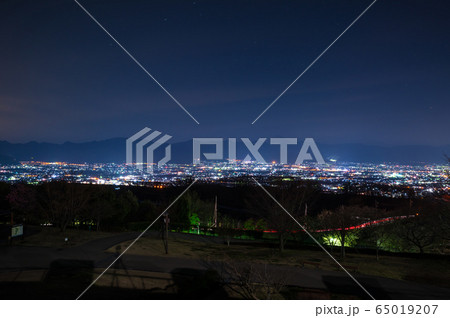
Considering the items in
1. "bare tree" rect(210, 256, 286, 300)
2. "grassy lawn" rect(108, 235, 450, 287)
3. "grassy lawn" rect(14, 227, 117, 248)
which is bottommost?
"grassy lawn" rect(108, 235, 450, 287)

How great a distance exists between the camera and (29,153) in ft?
438

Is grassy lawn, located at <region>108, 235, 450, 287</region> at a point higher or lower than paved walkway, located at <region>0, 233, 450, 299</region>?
lower

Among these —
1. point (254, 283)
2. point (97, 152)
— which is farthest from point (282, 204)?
point (97, 152)

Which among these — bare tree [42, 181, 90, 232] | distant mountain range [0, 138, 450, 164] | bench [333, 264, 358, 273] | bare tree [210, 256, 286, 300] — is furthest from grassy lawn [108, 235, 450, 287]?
distant mountain range [0, 138, 450, 164]

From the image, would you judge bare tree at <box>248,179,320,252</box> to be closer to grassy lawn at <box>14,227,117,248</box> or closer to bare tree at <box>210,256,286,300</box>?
bare tree at <box>210,256,286,300</box>

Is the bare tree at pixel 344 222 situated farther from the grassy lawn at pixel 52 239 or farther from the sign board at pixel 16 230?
the sign board at pixel 16 230

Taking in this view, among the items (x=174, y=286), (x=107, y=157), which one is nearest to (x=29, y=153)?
(x=107, y=157)

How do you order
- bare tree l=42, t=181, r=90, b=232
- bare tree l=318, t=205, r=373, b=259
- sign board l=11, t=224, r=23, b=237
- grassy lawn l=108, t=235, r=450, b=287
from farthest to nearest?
bare tree l=42, t=181, r=90, b=232 → bare tree l=318, t=205, r=373, b=259 → sign board l=11, t=224, r=23, b=237 → grassy lawn l=108, t=235, r=450, b=287

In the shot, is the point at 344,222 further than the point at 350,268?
Yes

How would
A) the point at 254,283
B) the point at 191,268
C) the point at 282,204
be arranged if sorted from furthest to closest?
the point at 282,204 → the point at 191,268 → the point at 254,283

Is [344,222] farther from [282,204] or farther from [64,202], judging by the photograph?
[64,202]

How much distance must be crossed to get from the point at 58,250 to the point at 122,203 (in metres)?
14.2

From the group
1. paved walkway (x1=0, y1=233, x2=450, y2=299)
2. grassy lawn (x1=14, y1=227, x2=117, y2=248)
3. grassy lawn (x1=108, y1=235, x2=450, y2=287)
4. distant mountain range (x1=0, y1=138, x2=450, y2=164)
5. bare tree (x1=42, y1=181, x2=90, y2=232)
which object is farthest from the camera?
distant mountain range (x1=0, y1=138, x2=450, y2=164)

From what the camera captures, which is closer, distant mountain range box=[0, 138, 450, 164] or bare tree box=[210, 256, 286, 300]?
bare tree box=[210, 256, 286, 300]
